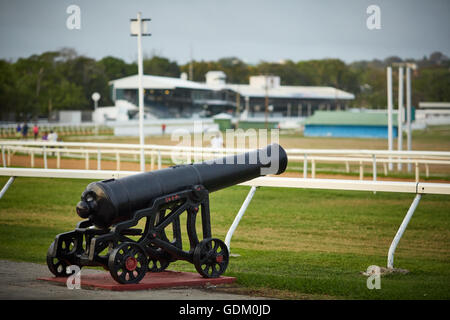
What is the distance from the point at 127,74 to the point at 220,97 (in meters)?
14.6

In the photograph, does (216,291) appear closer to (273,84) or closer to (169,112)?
(169,112)

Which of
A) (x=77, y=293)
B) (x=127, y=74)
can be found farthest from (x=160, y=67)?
(x=77, y=293)

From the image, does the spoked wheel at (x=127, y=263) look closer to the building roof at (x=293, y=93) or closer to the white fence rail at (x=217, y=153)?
the white fence rail at (x=217, y=153)

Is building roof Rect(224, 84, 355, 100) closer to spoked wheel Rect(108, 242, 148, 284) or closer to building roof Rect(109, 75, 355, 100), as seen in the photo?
building roof Rect(109, 75, 355, 100)

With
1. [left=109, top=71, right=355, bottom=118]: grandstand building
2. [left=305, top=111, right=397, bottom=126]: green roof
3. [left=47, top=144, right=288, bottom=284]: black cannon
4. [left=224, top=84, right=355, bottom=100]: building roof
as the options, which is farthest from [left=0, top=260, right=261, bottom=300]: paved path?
[left=224, top=84, right=355, bottom=100]: building roof

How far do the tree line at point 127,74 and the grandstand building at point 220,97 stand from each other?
6027 millimetres

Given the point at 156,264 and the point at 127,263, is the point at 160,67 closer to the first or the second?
the point at 156,264

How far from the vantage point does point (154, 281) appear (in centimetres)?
543

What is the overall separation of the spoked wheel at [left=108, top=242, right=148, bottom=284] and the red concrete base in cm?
7

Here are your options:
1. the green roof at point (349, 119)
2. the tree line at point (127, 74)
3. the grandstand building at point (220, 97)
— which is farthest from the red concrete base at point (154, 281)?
the grandstand building at point (220, 97)

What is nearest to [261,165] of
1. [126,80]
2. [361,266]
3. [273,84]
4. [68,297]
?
[361,266]
